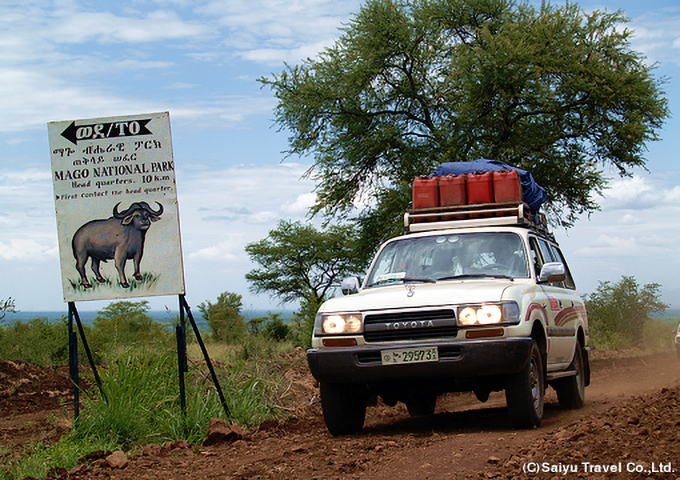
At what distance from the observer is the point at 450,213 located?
8.74m

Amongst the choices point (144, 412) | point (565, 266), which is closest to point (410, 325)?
point (144, 412)

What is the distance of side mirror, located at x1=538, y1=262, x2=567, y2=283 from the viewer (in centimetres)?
713

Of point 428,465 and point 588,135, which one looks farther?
point 588,135

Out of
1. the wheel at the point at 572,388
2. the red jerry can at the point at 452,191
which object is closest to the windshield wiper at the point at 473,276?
the red jerry can at the point at 452,191

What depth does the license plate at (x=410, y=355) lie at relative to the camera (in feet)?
20.9

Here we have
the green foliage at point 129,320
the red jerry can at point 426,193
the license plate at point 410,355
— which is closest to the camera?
the license plate at point 410,355

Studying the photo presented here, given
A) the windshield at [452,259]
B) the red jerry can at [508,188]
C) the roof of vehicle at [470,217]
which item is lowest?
the windshield at [452,259]

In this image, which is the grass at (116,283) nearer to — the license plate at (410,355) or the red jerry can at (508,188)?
the license plate at (410,355)

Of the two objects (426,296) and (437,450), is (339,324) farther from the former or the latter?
(437,450)

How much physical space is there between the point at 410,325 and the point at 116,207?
3488 mm

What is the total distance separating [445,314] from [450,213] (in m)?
2.56

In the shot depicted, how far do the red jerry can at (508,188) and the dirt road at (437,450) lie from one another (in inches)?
93.0

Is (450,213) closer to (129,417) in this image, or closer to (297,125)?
(129,417)

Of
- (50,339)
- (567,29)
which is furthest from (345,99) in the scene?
(50,339)
